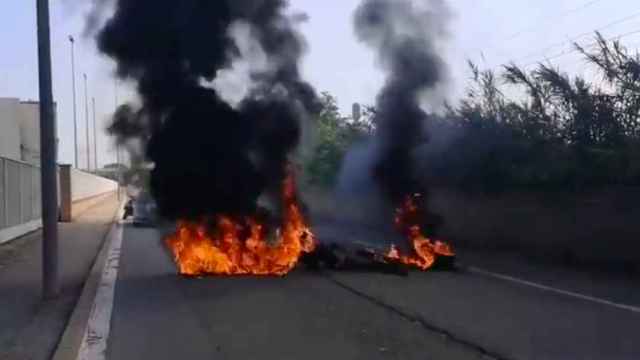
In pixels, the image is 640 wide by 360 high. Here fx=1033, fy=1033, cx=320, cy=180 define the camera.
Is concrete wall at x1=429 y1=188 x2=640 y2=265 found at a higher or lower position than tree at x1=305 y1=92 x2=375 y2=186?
lower

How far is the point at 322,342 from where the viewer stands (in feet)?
34.7

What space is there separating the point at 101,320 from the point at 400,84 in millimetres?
11555

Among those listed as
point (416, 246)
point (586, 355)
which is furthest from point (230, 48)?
point (586, 355)

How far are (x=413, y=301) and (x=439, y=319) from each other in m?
2.15

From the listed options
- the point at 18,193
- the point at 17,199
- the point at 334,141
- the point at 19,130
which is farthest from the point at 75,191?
the point at 334,141

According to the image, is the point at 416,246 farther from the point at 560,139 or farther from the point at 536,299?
the point at 536,299

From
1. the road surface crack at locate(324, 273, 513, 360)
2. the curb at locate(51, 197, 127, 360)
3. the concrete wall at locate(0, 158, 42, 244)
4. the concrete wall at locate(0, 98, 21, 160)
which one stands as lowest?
the road surface crack at locate(324, 273, 513, 360)

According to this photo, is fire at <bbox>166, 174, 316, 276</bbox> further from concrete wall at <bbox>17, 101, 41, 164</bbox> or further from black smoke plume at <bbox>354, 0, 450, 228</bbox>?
concrete wall at <bbox>17, 101, 41, 164</bbox>

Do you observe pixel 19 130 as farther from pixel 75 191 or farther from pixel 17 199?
pixel 17 199

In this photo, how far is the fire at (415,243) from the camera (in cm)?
2042

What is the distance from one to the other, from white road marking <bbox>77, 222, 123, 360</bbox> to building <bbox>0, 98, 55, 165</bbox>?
31.3m

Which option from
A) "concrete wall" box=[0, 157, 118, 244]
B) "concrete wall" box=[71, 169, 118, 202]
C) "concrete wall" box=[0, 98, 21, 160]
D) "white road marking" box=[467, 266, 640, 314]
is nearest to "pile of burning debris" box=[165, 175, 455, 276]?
"white road marking" box=[467, 266, 640, 314]

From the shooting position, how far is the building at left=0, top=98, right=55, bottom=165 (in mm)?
54000

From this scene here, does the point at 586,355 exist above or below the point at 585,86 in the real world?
below
